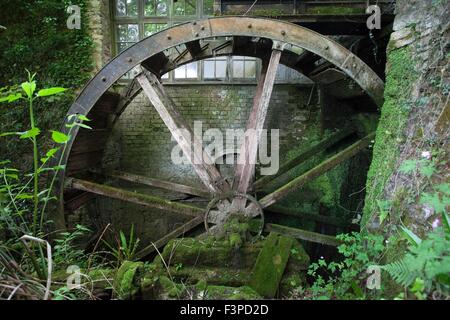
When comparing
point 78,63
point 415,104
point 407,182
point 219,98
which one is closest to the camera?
point 407,182

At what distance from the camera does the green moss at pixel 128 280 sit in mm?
2172

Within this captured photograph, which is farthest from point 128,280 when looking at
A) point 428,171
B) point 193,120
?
point 193,120

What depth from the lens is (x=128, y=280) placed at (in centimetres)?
221

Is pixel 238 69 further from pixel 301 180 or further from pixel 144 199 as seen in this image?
pixel 144 199

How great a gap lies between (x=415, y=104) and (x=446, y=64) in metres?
0.37

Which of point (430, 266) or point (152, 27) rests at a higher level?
point (152, 27)

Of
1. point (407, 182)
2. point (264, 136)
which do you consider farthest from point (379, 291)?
point (264, 136)

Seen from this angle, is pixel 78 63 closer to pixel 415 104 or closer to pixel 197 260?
pixel 197 260

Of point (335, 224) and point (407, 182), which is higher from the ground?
point (407, 182)

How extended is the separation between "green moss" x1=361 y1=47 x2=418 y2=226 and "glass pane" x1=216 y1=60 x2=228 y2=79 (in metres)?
2.68

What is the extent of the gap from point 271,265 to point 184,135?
163 centimetres

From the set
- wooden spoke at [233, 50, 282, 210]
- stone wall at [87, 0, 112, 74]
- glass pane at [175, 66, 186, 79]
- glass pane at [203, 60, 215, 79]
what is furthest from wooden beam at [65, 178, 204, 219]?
glass pane at [203, 60, 215, 79]

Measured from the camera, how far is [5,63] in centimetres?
412
